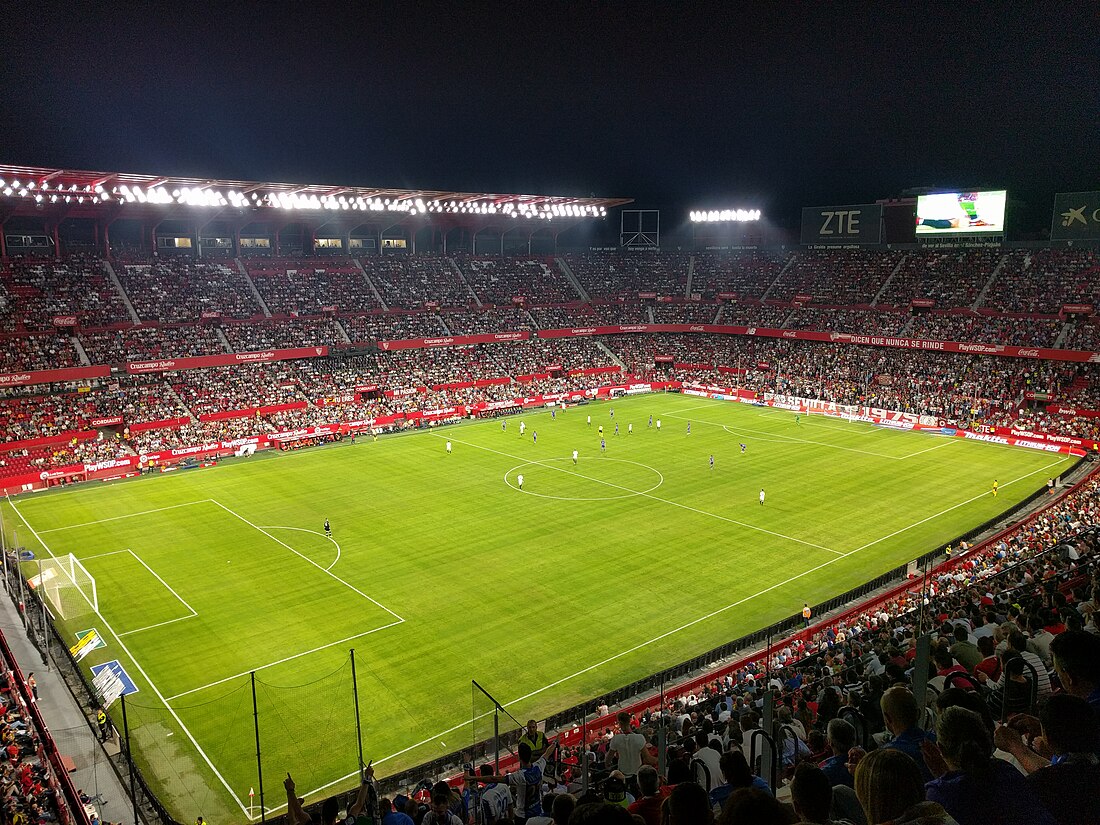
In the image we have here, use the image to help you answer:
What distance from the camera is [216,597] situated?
2927 cm

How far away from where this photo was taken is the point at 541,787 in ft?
36.7

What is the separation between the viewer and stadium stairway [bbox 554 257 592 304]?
294ft

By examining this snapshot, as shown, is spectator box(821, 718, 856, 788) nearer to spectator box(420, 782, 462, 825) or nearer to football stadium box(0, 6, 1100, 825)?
football stadium box(0, 6, 1100, 825)

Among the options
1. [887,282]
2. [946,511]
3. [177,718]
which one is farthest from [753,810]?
[887,282]

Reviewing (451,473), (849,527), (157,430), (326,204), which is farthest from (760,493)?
(326,204)

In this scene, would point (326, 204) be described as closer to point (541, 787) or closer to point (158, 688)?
point (158, 688)

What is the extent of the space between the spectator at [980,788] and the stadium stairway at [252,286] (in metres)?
69.1

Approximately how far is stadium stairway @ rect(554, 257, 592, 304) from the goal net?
→ 6577 cm

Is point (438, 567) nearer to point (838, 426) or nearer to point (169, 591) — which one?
point (169, 591)

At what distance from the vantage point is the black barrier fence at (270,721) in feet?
59.7

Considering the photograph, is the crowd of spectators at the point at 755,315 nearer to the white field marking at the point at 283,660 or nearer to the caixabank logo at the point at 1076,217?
the caixabank logo at the point at 1076,217

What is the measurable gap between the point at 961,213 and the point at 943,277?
598cm

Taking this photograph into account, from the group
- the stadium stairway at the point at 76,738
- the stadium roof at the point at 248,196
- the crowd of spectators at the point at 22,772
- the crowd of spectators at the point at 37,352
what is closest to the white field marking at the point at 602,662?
the stadium stairway at the point at 76,738

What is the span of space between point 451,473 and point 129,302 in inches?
1332
